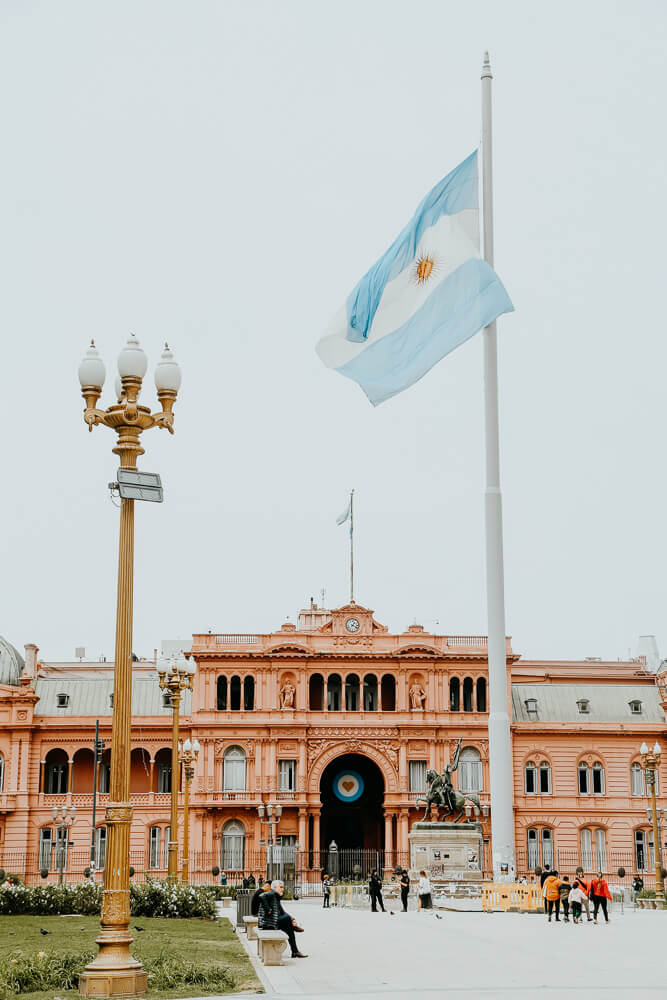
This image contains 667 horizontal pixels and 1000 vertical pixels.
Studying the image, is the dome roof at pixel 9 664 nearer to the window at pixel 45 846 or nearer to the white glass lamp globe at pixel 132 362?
the window at pixel 45 846

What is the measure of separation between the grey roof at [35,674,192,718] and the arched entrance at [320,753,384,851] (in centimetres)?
960

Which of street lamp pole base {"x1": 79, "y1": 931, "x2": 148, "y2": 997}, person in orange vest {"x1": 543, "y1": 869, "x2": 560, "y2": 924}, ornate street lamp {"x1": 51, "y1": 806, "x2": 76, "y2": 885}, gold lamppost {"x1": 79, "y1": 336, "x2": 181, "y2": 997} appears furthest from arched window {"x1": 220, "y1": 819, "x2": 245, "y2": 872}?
street lamp pole base {"x1": 79, "y1": 931, "x2": 148, "y2": 997}

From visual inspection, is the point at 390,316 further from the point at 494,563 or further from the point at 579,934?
the point at 579,934

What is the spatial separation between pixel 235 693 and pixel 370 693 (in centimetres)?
788

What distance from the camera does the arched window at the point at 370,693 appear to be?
70.6m

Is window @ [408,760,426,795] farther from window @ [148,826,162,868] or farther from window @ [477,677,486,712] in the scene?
window @ [148,826,162,868]

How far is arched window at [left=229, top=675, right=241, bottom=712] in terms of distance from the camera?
7000 centimetres

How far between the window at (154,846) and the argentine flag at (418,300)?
47.4 meters

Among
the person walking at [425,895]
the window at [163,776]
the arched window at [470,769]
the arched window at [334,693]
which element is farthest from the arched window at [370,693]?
the person walking at [425,895]

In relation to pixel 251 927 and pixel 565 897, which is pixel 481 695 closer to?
pixel 565 897

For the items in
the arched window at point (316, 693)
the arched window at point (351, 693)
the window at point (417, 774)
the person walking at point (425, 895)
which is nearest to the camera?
the person walking at point (425, 895)

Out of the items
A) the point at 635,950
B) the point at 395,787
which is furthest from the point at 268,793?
the point at 635,950

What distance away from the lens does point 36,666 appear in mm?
73688

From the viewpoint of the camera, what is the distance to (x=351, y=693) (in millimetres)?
70750
